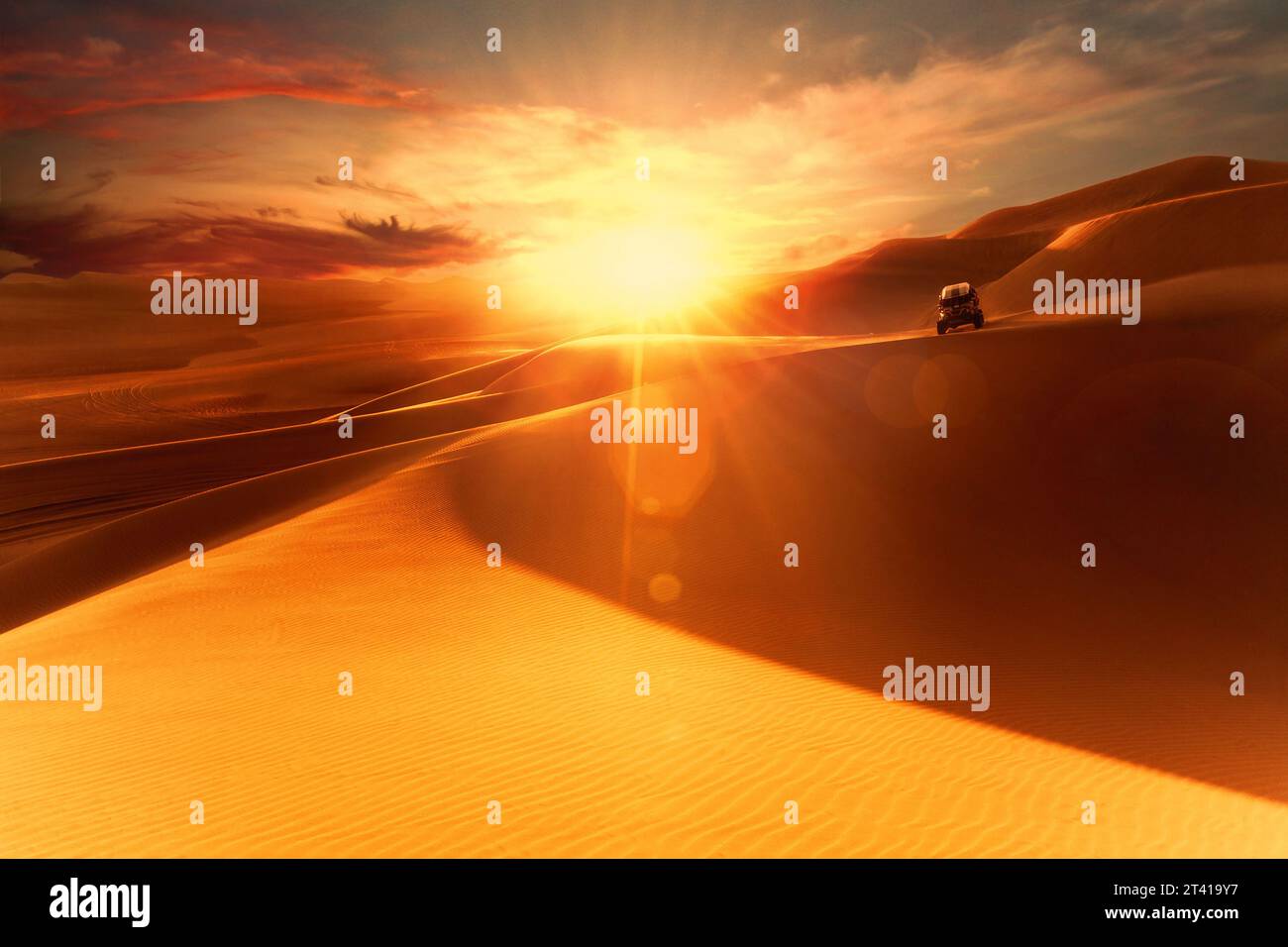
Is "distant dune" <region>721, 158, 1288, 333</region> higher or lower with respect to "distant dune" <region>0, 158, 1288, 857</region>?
higher

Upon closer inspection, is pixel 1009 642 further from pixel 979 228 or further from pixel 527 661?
pixel 979 228

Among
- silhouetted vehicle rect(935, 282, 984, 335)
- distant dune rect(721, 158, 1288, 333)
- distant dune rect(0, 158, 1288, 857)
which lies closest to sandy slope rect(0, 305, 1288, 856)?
distant dune rect(0, 158, 1288, 857)

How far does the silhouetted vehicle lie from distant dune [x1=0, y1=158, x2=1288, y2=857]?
3.97m

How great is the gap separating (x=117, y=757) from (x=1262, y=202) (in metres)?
50.2

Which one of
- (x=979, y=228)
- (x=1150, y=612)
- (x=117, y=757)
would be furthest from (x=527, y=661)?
(x=979, y=228)

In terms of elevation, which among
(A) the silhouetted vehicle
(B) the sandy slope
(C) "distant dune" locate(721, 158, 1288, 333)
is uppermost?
(C) "distant dune" locate(721, 158, 1288, 333)

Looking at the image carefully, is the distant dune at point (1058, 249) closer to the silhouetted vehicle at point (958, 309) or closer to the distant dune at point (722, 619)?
the distant dune at point (722, 619)

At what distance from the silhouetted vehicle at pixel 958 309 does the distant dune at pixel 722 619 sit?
13.0ft

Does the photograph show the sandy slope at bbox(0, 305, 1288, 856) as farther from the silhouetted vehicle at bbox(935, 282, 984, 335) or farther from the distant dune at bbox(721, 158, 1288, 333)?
the distant dune at bbox(721, 158, 1288, 333)

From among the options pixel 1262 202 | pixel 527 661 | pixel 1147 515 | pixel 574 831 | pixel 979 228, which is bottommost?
pixel 574 831

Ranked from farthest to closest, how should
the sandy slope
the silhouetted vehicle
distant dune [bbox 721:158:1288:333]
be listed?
1. distant dune [bbox 721:158:1288:333]
2. the silhouetted vehicle
3. the sandy slope

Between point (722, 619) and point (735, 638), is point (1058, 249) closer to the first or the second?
point (722, 619)

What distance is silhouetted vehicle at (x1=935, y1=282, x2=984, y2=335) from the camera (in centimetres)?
2419

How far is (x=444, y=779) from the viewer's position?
18.2 feet
